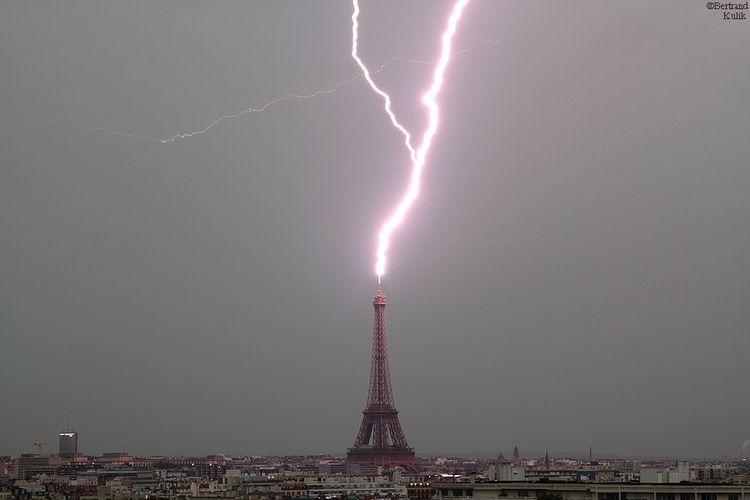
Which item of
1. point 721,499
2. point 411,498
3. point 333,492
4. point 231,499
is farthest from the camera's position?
point 333,492

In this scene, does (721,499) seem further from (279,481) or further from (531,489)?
(279,481)

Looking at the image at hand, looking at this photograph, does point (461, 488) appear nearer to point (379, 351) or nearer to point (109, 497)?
point (109, 497)

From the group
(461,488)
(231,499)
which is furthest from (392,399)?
(461,488)

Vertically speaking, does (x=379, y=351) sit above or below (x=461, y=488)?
above

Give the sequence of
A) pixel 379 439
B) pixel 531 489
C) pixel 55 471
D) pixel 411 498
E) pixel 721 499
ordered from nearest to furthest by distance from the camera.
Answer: pixel 721 499 → pixel 531 489 → pixel 411 498 → pixel 379 439 → pixel 55 471

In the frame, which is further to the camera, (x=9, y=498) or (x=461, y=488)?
(x=9, y=498)

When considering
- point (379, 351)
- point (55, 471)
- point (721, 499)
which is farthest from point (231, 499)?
point (55, 471)
